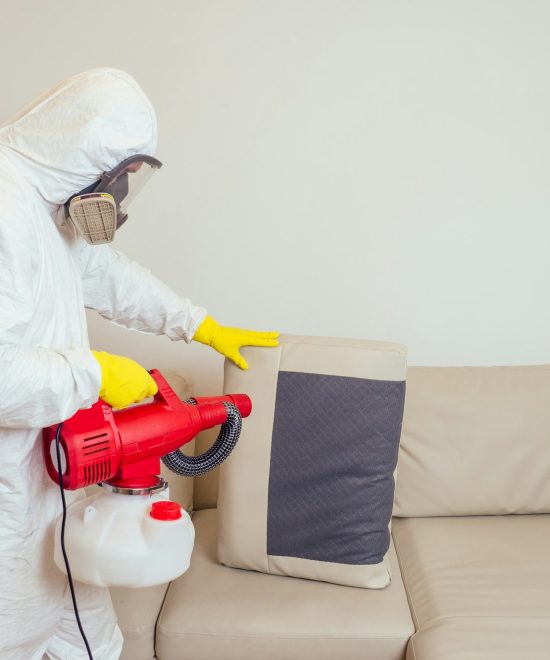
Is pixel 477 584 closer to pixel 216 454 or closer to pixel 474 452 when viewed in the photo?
pixel 474 452

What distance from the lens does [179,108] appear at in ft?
7.23

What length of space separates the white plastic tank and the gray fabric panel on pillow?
0.55m

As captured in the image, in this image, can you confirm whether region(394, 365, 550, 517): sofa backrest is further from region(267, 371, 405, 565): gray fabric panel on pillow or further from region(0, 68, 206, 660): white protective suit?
region(0, 68, 206, 660): white protective suit

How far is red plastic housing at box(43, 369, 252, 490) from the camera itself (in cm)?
113

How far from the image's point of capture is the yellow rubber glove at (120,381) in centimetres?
117

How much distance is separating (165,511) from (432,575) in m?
0.84

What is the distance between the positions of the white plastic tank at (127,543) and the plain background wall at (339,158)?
111 centimetres

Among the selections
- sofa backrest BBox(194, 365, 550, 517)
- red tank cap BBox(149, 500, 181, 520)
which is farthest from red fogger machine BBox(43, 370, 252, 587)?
sofa backrest BBox(194, 365, 550, 517)

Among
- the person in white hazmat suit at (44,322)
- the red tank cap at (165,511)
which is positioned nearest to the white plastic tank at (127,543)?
the red tank cap at (165,511)

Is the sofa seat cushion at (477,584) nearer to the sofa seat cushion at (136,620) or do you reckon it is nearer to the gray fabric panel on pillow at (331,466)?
the gray fabric panel on pillow at (331,466)

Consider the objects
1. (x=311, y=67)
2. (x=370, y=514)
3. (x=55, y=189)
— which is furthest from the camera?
(x=311, y=67)

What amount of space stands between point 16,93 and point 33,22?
22cm

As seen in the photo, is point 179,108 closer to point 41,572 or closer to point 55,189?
point 55,189

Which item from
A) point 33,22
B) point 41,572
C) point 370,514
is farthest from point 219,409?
point 33,22
